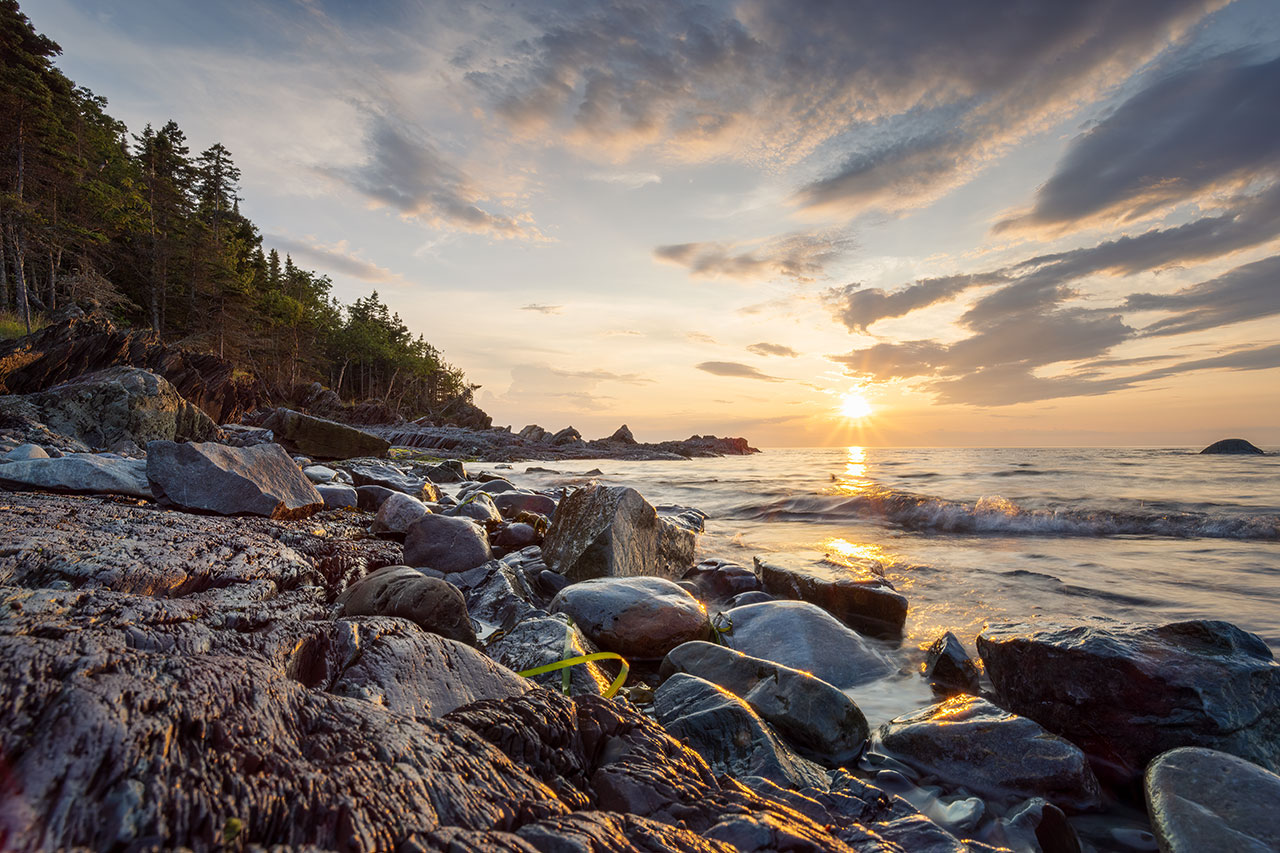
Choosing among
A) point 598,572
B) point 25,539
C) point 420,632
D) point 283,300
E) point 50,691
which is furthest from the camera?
point 283,300

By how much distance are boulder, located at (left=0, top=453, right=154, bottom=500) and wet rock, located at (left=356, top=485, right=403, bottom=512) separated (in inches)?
104

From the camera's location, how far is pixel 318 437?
17.0 meters

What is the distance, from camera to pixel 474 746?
49.1 inches

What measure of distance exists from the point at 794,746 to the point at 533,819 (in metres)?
1.81

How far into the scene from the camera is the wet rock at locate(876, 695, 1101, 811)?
7.48 feet

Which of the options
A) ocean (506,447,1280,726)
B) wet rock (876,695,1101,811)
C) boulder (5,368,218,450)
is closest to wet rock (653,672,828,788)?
wet rock (876,695,1101,811)

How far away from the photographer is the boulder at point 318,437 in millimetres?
16312

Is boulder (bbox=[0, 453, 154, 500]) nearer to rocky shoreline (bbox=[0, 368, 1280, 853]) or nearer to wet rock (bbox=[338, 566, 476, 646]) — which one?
rocky shoreline (bbox=[0, 368, 1280, 853])

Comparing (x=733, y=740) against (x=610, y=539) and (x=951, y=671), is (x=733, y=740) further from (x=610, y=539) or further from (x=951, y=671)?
(x=610, y=539)

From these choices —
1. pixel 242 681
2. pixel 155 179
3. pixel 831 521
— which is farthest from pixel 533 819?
pixel 155 179

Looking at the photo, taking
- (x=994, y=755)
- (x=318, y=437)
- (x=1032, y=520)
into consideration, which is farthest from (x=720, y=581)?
(x=318, y=437)

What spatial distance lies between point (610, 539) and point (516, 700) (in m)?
3.27

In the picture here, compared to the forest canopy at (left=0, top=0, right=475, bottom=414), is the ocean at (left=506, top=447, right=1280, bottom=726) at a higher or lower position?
lower

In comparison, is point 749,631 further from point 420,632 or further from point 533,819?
point 533,819
